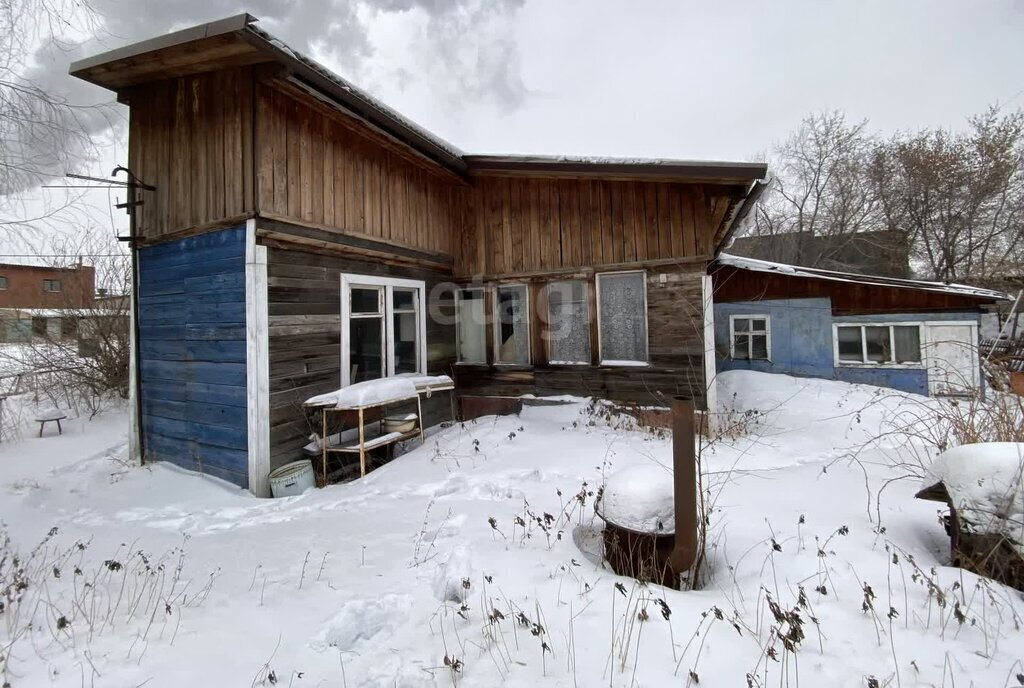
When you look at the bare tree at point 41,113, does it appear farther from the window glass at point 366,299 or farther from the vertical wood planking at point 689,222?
the vertical wood planking at point 689,222

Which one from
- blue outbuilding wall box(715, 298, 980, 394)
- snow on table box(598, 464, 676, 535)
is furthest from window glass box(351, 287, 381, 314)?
blue outbuilding wall box(715, 298, 980, 394)

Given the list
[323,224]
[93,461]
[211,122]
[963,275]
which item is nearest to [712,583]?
[323,224]

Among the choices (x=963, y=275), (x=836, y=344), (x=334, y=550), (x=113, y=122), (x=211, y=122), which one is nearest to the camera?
(x=334, y=550)

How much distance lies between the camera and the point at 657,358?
22.6 ft

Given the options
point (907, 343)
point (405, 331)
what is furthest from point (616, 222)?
point (907, 343)

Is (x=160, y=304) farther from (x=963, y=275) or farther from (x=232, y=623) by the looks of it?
(x=963, y=275)

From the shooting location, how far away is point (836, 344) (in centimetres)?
1016

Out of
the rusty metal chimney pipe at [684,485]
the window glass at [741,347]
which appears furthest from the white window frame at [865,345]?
the rusty metal chimney pipe at [684,485]

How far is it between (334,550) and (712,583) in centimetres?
281

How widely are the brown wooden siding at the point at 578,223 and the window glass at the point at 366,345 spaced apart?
219cm

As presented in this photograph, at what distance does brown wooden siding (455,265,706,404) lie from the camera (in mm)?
6617

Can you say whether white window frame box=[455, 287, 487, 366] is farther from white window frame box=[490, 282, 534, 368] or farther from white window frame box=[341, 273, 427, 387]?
white window frame box=[341, 273, 427, 387]

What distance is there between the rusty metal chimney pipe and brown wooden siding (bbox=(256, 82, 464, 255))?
4.82 meters

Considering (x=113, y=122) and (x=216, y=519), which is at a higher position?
(x=113, y=122)
